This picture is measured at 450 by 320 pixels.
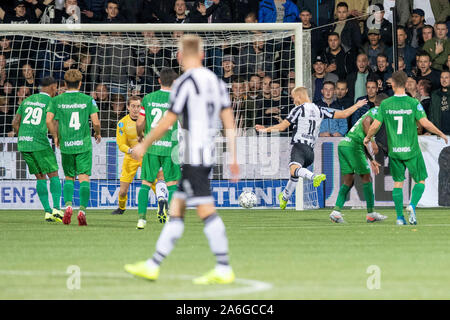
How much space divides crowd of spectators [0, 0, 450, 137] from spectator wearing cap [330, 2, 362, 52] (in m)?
0.02

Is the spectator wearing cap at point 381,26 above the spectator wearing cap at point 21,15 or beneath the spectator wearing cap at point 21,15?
beneath

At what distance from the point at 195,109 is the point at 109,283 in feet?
4.69

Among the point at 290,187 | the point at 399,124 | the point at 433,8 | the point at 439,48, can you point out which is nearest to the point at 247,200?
the point at 290,187

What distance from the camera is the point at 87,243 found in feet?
34.3

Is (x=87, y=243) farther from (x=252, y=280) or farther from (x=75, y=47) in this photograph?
(x=75, y=47)

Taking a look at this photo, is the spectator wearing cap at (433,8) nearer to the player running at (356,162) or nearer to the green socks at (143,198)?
the player running at (356,162)

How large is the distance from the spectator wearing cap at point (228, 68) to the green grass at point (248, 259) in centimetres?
597

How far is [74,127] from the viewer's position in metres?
13.8

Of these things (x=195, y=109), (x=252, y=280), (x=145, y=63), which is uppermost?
(x=145, y=63)

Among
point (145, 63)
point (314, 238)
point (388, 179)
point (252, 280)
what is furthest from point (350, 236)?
point (145, 63)

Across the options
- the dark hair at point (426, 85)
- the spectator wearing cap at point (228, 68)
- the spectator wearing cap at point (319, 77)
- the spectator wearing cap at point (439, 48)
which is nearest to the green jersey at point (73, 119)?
the spectator wearing cap at point (228, 68)

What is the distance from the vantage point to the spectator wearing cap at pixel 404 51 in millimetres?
20641

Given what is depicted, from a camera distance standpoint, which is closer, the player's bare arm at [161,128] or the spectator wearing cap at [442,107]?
the player's bare arm at [161,128]

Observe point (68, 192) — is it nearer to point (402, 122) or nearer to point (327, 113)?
point (327, 113)
